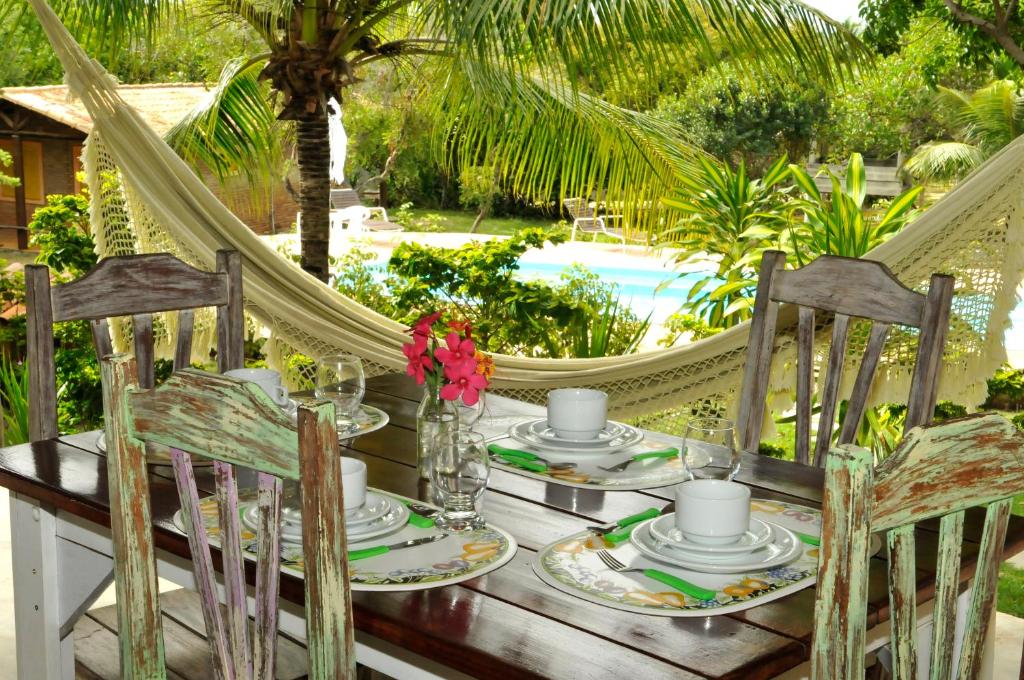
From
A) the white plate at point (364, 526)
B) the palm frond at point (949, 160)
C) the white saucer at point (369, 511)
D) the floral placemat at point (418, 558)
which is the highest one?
the palm frond at point (949, 160)

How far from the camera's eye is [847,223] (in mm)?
3229

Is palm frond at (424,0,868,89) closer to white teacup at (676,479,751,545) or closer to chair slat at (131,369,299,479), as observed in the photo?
white teacup at (676,479,751,545)

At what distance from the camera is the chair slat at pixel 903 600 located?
2.71 ft

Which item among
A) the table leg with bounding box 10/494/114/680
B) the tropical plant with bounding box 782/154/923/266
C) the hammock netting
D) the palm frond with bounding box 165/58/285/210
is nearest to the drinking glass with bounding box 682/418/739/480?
the table leg with bounding box 10/494/114/680

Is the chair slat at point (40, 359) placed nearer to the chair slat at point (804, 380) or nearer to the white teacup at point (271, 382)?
the white teacup at point (271, 382)

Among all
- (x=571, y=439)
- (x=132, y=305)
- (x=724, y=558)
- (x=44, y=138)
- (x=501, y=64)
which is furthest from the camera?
(x=44, y=138)

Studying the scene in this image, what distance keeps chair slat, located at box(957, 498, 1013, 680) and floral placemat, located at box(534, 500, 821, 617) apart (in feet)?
0.62

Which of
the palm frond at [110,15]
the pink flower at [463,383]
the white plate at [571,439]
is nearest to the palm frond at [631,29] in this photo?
the palm frond at [110,15]

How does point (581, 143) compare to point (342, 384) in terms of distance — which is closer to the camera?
point (342, 384)

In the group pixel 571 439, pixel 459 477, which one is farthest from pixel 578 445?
pixel 459 477

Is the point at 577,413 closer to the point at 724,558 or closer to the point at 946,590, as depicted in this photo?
the point at 724,558

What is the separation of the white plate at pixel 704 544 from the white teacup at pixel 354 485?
12.0 inches

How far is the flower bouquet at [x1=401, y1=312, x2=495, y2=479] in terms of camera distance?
1.35 meters

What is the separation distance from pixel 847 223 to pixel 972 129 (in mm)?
8686
